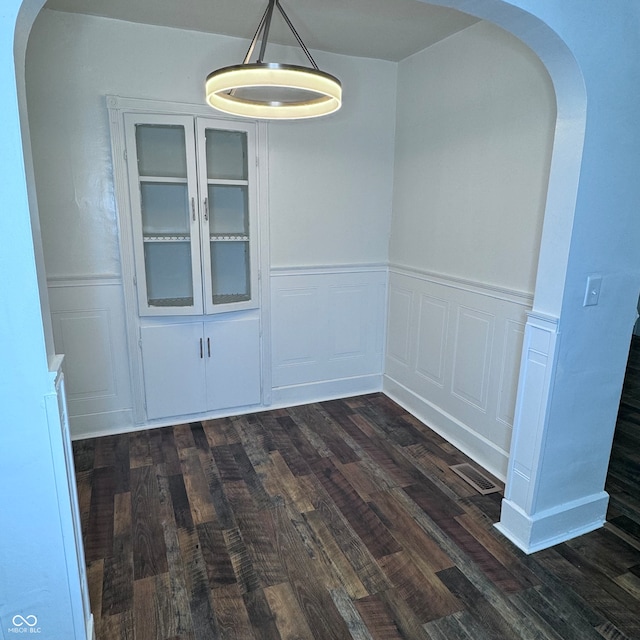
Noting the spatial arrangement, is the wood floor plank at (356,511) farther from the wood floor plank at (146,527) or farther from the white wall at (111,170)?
the white wall at (111,170)

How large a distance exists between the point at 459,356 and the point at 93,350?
240 centimetres

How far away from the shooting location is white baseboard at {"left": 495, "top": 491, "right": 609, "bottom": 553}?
213 cm

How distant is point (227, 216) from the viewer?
127 inches

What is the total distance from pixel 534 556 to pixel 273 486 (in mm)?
1343

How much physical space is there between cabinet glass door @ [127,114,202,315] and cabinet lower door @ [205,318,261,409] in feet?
1.00

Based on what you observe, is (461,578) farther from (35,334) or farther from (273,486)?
(35,334)

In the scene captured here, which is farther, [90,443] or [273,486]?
[90,443]

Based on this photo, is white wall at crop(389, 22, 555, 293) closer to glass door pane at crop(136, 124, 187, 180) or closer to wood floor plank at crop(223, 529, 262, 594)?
glass door pane at crop(136, 124, 187, 180)

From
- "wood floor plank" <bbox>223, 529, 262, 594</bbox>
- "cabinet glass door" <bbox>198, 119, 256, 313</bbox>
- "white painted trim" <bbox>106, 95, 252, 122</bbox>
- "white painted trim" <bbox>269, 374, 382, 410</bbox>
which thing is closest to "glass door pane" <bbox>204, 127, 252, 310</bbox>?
"cabinet glass door" <bbox>198, 119, 256, 313</bbox>

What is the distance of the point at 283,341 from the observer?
351 cm

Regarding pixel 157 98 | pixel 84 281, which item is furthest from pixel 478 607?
pixel 157 98

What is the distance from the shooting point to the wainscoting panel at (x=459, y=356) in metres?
2.65

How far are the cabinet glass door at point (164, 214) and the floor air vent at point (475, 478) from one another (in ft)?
6.46

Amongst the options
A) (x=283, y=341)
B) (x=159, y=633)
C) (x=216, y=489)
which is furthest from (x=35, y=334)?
(x=283, y=341)
